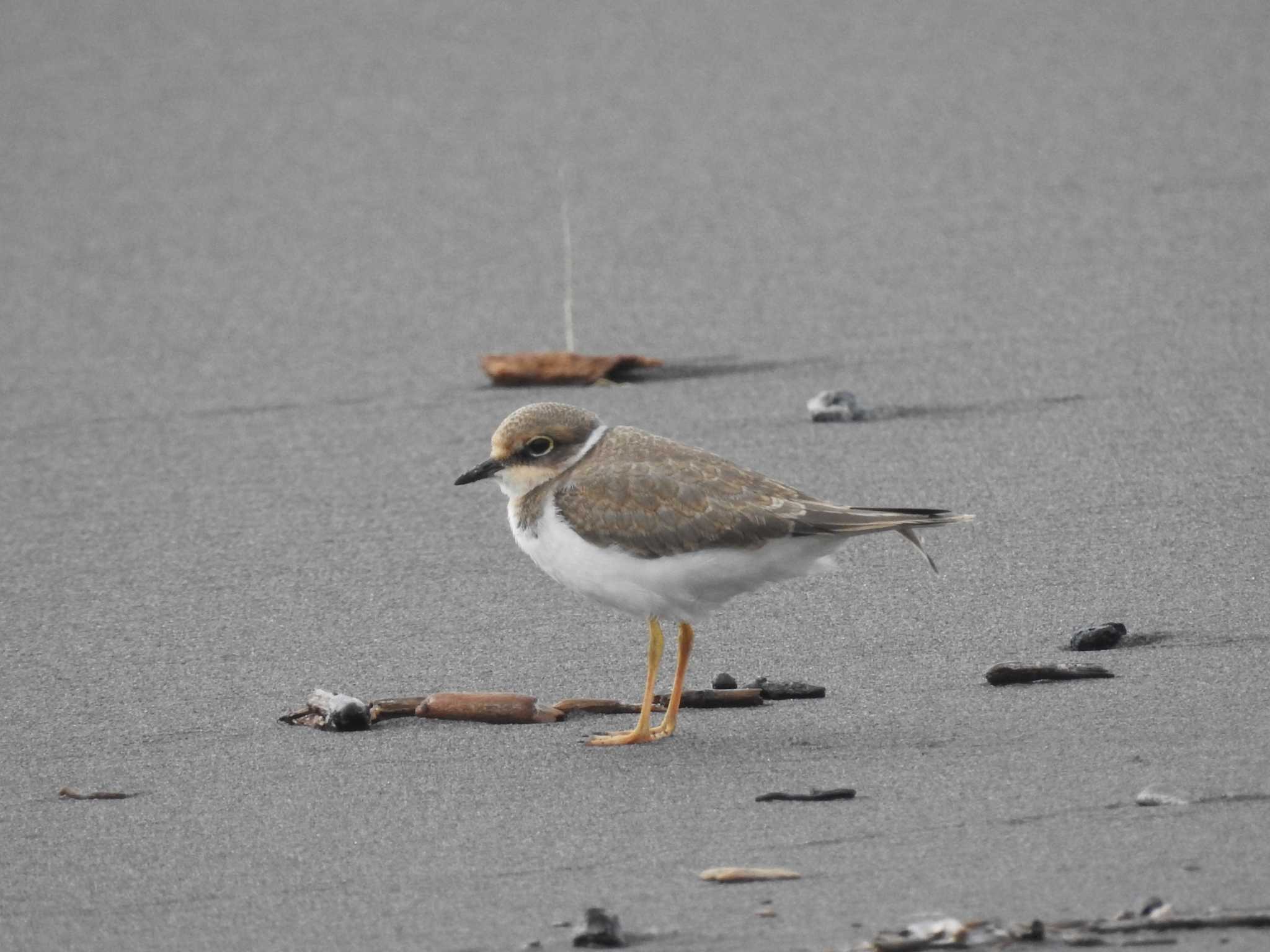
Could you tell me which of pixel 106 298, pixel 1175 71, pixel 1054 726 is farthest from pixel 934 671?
pixel 1175 71

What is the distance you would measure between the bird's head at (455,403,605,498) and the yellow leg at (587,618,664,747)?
1.46ft

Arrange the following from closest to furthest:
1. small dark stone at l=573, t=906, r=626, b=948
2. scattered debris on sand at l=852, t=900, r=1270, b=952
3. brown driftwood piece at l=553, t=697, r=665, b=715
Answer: scattered debris on sand at l=852, t=900, r=1270, b=952 < small dark stone at l=573, t=906, r=626, b=948 < brown driftwood piece at l=553, t=697, r=665, b=715

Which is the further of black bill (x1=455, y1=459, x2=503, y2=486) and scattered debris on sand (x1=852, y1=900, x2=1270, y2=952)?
black bill (x1=455, y1=459, x2=503, y2=486)

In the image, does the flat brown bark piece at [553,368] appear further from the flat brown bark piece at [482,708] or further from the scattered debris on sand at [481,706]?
the flat brown bark piece at [482,708]

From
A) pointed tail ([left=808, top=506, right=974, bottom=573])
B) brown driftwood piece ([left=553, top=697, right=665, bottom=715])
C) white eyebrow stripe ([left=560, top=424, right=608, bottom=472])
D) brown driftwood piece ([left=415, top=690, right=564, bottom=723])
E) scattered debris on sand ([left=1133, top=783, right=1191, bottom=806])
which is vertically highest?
white eyebrow stripe ([left=560, top=424, right=608, bottom=472])

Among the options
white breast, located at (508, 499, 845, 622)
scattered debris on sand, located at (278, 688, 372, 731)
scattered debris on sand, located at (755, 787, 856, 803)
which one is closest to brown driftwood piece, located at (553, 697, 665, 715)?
white breast, located at (508, 499, 845, 622)

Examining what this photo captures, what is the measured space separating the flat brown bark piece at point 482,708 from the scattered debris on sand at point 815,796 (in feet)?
2.41

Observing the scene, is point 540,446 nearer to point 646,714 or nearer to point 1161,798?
point 646,714

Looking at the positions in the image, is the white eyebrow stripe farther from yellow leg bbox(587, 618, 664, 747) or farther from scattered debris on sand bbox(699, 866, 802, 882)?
scattered debris on sand bbox(699, 866, 802, 882)

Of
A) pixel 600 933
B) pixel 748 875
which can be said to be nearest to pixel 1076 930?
pixel 748 875

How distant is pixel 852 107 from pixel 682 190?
178cm

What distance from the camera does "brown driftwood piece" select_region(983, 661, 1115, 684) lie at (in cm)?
448

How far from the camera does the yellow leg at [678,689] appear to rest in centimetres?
444

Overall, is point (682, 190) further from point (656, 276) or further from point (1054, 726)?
point (1054, 726)
